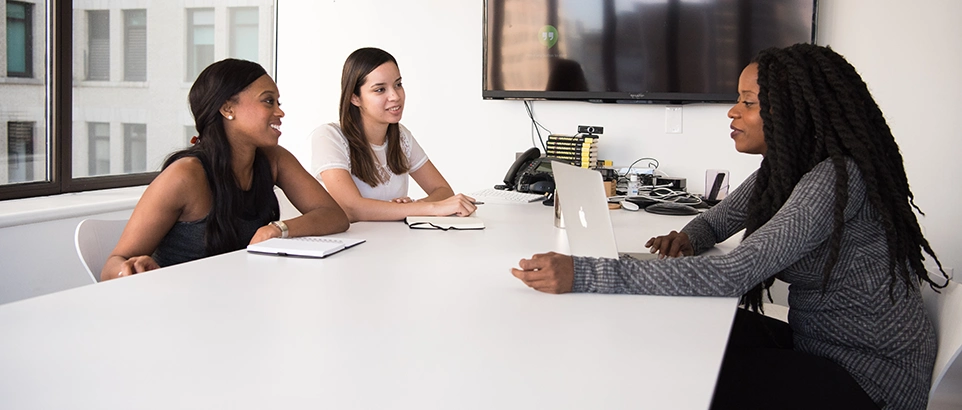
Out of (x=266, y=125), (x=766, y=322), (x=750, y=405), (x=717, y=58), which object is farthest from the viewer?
(x=717, y=58)

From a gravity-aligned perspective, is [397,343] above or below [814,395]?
above

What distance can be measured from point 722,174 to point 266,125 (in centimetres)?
201

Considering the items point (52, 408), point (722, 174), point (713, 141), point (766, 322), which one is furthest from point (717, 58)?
point (52, 408)

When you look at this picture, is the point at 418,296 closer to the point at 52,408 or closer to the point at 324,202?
the point at 52,408

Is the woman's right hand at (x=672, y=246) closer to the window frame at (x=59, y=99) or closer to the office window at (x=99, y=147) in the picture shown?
the window frame at (x=59, y=99)

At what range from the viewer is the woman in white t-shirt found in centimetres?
259

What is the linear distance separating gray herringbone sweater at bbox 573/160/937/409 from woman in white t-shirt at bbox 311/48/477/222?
1.11 meters

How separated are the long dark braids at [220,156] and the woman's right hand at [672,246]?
110cm

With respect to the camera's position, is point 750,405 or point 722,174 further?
point 722,174

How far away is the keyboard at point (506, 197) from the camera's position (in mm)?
3129

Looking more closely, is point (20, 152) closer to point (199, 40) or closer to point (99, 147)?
point (99, 147)

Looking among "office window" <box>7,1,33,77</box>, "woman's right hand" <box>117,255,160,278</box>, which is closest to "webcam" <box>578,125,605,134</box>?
"office window" <box>7,1,33,77</box>

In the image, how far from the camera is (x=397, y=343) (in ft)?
3.80

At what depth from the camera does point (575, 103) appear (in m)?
4.37
